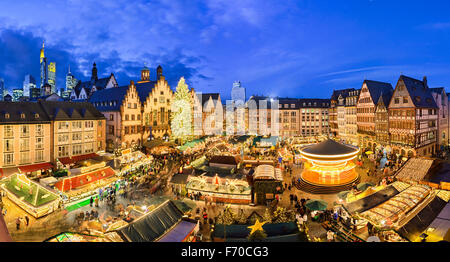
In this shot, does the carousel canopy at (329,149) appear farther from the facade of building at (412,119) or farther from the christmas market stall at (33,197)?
the christmas market stall at (33,197)

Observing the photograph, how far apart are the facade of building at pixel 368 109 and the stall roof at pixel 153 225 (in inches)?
1841

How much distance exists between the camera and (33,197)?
19.1 meters

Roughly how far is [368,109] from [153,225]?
50785mm

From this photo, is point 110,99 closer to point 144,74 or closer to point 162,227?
point 144,74

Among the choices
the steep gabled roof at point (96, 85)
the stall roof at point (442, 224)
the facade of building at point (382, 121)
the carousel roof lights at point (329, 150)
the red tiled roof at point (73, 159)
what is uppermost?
the steep gabled roof at point (96, 85)

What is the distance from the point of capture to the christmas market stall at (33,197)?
740 inches

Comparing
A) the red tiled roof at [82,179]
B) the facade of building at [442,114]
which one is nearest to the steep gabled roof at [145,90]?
the red tiled roof at [82,179]

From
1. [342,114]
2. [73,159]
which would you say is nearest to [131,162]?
[73,159]

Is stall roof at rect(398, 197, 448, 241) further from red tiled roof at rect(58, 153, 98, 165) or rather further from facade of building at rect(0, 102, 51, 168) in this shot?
facade of building at rect(0, 102, 51, 168)

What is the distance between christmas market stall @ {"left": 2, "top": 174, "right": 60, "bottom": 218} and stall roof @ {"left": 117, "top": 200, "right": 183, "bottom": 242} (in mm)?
11368

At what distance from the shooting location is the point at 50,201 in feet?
63.5

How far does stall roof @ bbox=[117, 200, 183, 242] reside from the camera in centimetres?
1176

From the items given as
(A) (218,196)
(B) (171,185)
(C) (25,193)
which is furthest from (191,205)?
(C) (25,193)

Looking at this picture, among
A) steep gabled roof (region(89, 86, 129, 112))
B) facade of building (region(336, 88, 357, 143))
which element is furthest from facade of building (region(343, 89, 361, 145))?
steep gabled roof (region(89, 86, 129, 112))
